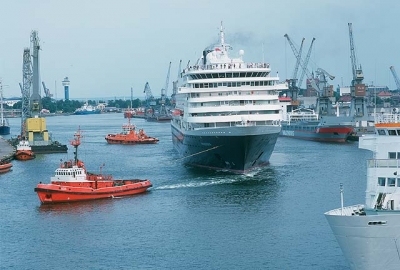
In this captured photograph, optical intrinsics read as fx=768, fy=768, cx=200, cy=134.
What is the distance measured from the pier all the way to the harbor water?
500 inches

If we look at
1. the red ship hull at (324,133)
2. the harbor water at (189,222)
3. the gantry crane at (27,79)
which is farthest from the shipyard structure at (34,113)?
the red ship hull at (324,133)

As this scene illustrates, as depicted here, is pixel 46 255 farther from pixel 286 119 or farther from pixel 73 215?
pixel 286 119

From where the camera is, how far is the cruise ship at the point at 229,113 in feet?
187

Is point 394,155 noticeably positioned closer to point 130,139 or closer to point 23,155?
point 23,155

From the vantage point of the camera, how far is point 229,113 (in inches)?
2361

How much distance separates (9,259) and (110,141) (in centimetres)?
7091

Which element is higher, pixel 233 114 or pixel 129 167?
pixel 233 114

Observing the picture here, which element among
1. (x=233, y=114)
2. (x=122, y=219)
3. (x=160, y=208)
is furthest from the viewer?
(x=233, y=114)

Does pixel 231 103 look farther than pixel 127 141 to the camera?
No

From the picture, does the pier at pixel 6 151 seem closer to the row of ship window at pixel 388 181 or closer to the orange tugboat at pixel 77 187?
the orange tugboat at pixel 77 187

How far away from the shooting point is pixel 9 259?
33719 millimetres

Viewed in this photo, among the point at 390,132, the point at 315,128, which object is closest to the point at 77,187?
the point at 390,132

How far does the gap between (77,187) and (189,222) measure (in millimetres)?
10877

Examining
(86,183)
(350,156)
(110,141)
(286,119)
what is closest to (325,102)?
(286,119)
